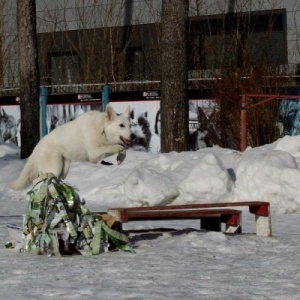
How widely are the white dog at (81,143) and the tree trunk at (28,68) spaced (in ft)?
24.5

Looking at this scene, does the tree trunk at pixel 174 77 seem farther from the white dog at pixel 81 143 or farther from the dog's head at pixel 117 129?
the dog's head at pixel 117 129

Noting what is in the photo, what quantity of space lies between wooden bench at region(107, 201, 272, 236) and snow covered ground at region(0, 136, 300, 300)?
241 mm

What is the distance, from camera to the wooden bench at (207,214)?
374 inches

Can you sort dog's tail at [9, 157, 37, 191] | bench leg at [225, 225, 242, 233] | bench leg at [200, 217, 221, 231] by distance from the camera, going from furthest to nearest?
dog's tail at [9, 157, 37, 191] → bench leg at [200, 217, 221, 231] → bench leg at [225, 225, 242, 233]

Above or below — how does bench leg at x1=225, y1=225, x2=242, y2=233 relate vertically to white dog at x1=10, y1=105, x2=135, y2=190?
below

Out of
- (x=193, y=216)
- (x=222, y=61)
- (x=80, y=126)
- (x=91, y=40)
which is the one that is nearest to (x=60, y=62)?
(x=91, y=40)

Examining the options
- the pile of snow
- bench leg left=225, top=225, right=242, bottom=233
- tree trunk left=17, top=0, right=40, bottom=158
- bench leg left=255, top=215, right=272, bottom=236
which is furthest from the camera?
tree trunk left=17, top=0, right=40, bottom=158

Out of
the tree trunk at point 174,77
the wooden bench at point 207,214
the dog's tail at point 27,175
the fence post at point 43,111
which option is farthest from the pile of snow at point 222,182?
the fence post at point 43,111

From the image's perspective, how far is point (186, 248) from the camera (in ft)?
30.1

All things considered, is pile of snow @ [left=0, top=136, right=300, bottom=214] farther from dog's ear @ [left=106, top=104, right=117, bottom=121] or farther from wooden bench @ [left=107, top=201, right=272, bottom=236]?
wooden bench @ [left=107, top=201, right=272, bottom=236]

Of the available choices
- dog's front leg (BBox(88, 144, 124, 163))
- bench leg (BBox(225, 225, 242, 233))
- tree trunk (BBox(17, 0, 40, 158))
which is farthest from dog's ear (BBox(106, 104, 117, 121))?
tree trunk (BBox(17, 0, 40, 158))

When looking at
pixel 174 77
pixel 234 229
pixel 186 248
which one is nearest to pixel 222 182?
pixel 234 229

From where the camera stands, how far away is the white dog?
46.0 feet

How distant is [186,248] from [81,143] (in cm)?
565
